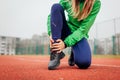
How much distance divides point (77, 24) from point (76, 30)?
0.65 feet

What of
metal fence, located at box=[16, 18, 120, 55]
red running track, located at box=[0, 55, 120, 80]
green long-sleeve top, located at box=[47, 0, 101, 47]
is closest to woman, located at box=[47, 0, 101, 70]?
green long-sleeve top, located at box=[47, 0, 101, 47]

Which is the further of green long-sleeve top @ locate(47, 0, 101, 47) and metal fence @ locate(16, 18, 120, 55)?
metal fence @ locate(16, 18, 120, 55)

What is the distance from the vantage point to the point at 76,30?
346 centimetres

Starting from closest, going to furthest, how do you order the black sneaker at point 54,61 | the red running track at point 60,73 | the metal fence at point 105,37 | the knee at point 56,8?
the red running track at point 60,73 → the black sneaker at point 54,61 → the knee at point 56,8 → the metal fence at point 105,37

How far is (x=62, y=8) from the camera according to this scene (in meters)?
3.45

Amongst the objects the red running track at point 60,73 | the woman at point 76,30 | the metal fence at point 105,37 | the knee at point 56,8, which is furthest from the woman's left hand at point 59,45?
the metal fence at point 105,37

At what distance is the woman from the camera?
10.9 ft

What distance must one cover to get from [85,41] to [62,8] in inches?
20.4

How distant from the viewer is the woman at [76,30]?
10.9 ft

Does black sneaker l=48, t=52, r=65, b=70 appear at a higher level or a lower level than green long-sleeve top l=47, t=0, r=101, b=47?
lower

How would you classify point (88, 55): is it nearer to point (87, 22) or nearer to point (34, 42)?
point (87, 22)

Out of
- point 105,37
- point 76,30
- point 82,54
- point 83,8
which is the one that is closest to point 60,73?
point 82,54

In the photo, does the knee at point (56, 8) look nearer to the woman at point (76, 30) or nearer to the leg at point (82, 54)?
the woman at point (76, 30)

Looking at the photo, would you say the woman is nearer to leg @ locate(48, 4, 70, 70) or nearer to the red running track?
leg @ locate(48, 4, 70, 70)
